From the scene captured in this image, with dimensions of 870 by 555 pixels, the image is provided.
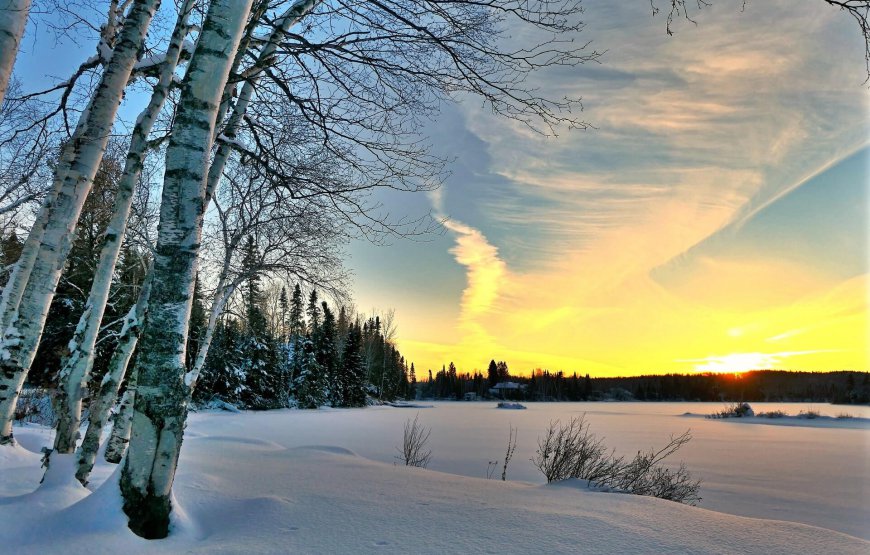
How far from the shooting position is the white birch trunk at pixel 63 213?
12.2 feet

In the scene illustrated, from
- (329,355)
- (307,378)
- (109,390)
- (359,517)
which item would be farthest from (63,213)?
(329,355)

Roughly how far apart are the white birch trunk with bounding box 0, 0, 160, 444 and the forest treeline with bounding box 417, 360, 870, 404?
9495 cm

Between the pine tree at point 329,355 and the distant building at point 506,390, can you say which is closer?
the pine tree at point 329,355

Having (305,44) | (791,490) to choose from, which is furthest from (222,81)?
(791,490)

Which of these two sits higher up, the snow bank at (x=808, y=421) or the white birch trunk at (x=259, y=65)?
the white birch trunk at (x=259, y=65)

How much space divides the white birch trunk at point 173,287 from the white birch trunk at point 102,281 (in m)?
2.18

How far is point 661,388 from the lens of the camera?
101000mm

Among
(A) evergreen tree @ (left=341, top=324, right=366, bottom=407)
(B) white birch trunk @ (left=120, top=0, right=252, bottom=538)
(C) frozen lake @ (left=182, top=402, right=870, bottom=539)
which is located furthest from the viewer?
(A) evergreen tree @ (left=341, top=324, right=366, bottom=407)

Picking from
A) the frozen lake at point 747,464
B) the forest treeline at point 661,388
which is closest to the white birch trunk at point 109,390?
the frozen lake at point 747,464

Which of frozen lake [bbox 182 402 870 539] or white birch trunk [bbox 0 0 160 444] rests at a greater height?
white birch trunk [bbox 0 0 160 444]

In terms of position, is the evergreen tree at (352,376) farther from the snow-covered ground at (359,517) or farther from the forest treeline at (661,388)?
the forest treeline at (661,388)

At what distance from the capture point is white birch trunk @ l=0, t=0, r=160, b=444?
3.72 m

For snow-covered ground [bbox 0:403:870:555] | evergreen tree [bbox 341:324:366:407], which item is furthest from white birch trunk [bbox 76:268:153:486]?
evergreen tree [bbox 341:324:366:407]

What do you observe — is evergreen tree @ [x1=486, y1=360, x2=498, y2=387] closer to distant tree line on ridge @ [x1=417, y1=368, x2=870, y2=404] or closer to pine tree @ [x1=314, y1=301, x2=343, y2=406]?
distant tree line on ridge @ [x1=417, y1=368, x2=870, y2=404]
